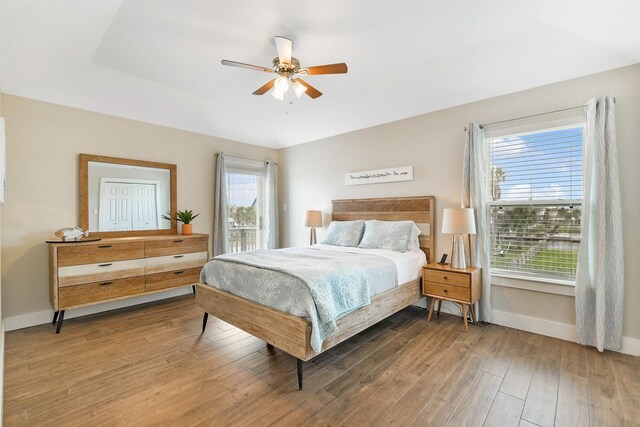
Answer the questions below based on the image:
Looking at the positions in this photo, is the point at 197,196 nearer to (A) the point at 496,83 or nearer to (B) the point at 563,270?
(A) the point at 496,83

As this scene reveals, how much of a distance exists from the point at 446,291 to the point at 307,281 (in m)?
1.84

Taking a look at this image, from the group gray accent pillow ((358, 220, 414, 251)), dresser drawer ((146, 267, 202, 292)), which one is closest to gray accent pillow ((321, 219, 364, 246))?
gray accent pillow ((358, 220, 414, 251))

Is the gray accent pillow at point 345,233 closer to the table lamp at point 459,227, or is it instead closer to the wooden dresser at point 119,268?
the table lamp at point 459,227

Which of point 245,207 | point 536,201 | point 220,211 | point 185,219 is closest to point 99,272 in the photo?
point 185,219

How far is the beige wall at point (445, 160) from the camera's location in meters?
2.51

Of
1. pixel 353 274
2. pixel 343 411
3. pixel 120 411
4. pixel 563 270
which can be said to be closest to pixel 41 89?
pixel 120 411

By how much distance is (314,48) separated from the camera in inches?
103

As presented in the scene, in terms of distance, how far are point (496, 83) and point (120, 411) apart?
13.9ft

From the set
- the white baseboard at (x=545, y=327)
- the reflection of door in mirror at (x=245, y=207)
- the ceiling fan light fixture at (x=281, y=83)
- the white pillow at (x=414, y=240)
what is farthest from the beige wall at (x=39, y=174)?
the white baseboard at (x=545, y=327)

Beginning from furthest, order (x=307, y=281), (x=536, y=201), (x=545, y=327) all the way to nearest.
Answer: (x=536, y=201), (x=545, y=327), (x=307, y=281)

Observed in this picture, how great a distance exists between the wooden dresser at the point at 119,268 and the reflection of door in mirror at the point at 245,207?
1054mm

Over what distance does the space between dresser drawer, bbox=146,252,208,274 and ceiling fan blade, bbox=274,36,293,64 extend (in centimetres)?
283

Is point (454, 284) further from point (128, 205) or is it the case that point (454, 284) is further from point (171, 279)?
point (128, 205)

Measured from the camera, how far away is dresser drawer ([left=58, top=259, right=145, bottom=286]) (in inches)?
118
